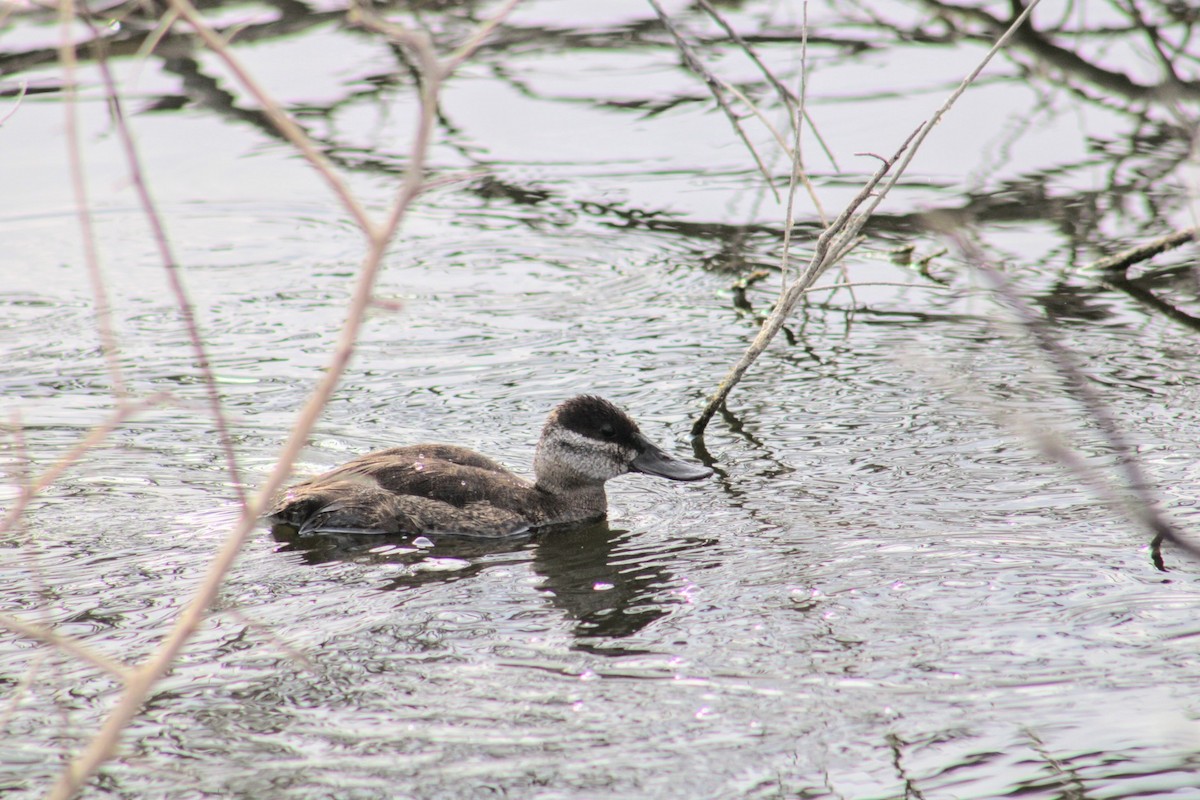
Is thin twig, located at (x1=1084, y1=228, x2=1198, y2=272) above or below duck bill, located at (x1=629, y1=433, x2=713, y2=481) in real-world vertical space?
above

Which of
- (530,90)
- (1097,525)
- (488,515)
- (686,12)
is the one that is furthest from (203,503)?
(686,12)

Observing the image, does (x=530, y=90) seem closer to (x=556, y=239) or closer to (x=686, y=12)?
(x=686, y=12)

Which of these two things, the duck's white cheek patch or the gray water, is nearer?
the gray water

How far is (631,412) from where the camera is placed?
8.28 m

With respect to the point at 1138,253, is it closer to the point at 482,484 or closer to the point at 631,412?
the point at 631,412

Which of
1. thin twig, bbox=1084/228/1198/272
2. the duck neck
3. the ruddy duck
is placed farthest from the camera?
thin twig, bbox=1084/228/1198/272

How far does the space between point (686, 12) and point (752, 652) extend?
34.7ft

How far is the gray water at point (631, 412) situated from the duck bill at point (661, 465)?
0.14 metres

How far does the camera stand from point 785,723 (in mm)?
4840

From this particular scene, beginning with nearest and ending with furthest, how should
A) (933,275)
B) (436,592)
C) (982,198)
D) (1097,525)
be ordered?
(436,592)
(1097,525)
(933,275)
(982,198)

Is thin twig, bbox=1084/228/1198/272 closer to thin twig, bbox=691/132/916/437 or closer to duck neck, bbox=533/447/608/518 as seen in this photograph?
thin twig, bbox=691/132/916/437

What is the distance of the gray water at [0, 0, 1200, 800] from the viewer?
4.78m

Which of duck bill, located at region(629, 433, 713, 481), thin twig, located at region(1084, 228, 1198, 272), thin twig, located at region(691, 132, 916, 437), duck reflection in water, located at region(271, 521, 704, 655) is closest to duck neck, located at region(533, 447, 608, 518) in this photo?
duck reflection in water, located at region(271, 521, 704, 655)

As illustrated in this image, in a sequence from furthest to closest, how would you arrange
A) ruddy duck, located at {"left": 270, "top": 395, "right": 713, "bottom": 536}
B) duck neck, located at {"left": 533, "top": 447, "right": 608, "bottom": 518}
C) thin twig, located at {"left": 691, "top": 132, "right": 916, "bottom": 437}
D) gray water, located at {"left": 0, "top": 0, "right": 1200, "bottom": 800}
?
thin twig, located at {"left": 691, "top": 132, "right": 916, "bottom": 437}
duck neck, located at {"left": 533, "top": 447, "right": 608, "bottom": 518}
ruddy duck, located at {"left": 270, "top": 395, "right": 713, "bottom": 536}
gray water, located at {"left": 0, "top": 0, "right": 1200, "bottom": 800}
